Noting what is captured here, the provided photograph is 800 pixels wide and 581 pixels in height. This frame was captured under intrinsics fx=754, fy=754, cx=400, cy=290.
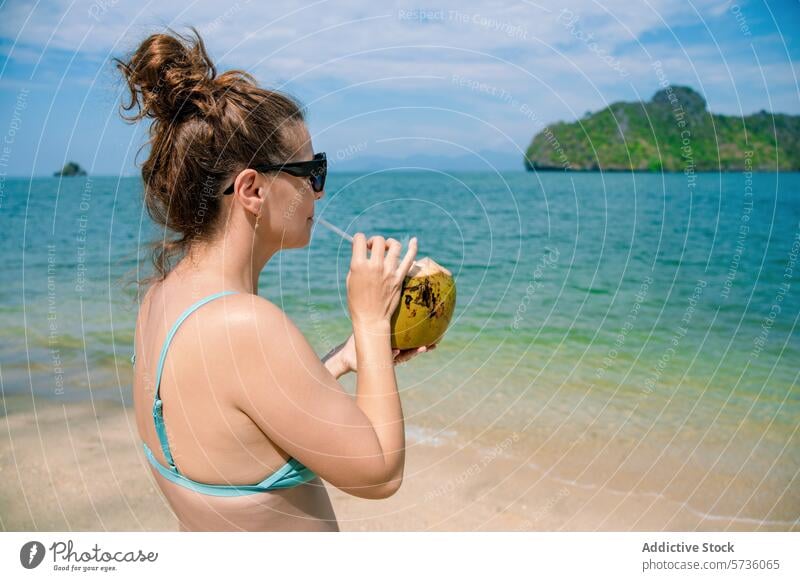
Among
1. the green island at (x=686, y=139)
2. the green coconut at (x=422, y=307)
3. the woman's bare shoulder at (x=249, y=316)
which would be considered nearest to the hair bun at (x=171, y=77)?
the woman's bare shoulder at (x=249, y=316)

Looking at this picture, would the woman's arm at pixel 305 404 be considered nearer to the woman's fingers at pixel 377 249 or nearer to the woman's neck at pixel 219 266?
the woman's neck at pixel 219 266

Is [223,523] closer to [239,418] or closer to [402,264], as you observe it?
[239,418]

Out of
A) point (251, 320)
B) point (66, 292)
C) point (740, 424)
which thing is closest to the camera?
point (251, 320)

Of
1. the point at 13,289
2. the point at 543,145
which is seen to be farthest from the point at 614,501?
the point at 543,145

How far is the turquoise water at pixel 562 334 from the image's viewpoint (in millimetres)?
8008

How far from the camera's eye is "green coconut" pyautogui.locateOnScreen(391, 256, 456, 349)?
2.89m

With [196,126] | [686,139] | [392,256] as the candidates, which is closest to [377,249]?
[392,256]

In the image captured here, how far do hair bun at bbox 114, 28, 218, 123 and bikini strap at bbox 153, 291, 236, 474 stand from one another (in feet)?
2.20

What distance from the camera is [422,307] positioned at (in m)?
2.96

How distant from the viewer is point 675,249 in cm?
2456

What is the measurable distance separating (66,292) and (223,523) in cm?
1532

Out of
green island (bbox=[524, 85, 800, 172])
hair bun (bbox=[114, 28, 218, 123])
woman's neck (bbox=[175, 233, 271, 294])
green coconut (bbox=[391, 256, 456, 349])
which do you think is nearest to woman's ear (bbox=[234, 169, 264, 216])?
woman's neck (bbox=[175, 233, 271, 294])

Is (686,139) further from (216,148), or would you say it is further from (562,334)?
(216,148)

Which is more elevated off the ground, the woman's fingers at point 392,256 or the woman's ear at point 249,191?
the woman's ear at point 249,191
